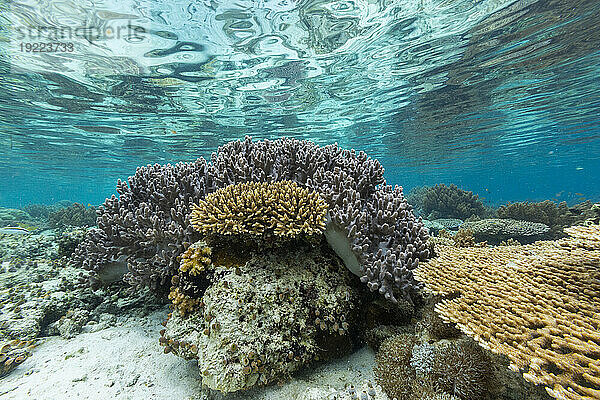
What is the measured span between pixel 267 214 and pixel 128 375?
284cm

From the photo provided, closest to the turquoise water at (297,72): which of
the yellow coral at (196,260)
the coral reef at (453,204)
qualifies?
the coral reef at (453,204)

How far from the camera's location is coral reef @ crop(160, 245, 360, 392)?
2906mm

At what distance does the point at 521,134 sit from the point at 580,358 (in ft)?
124

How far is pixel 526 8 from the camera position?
10.3 m

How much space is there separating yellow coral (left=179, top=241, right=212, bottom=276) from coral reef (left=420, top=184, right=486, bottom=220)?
16606 millimetres

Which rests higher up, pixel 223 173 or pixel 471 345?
pixel 223 173

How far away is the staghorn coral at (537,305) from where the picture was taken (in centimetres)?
172

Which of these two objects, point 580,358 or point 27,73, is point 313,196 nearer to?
point 580,358

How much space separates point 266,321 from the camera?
313 cm

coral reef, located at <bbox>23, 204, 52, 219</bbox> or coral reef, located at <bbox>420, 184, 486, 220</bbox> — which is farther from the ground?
coral reef, located at <bbox>420, 184, 486, 220</bbox>

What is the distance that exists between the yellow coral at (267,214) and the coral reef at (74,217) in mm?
16170

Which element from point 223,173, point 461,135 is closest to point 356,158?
point 223,173

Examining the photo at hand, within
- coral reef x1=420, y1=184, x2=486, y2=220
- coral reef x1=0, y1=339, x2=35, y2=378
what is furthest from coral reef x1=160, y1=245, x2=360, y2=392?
coral reef x1=420, y1=184, x2=486, y2=220

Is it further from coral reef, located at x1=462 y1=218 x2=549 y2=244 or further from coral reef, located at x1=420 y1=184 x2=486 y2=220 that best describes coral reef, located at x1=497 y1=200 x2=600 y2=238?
coral reef, located at x1=420 y1=184 x2=486 y2=220
